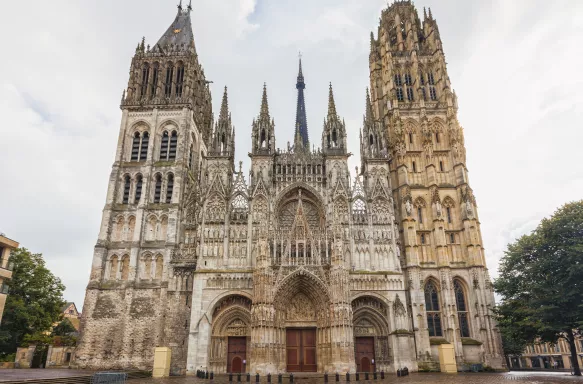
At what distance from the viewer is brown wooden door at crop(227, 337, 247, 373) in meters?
30.7

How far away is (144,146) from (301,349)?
84.9ft

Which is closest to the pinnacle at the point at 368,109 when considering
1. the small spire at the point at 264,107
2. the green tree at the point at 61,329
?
the small spire at the point at 264,107

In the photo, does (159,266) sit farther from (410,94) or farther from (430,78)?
(430,78)

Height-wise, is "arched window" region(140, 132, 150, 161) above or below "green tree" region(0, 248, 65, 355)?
above

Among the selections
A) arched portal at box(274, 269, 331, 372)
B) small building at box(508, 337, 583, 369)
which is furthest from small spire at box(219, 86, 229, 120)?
small building at box(508, 337, 583, 369)

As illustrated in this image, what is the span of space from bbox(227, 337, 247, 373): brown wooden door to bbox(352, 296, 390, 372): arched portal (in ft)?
29.0

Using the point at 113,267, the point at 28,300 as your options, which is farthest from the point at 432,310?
the point at 28,300

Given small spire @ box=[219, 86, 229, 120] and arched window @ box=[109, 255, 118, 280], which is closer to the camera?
arched window @ box=[109, 255, 118, 280]

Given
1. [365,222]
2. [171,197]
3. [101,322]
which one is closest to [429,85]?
[365,222]

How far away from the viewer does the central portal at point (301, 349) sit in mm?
30922

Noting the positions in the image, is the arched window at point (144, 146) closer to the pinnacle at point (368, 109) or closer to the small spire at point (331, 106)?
the small spire at point (331, 106)

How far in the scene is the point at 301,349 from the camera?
31312 mm

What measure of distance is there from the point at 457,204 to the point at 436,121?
914 centimetres

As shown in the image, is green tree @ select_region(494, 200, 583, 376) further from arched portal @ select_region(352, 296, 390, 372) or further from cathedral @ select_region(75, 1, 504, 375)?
arched portal @ select_region(352, 296, 390, 372)
